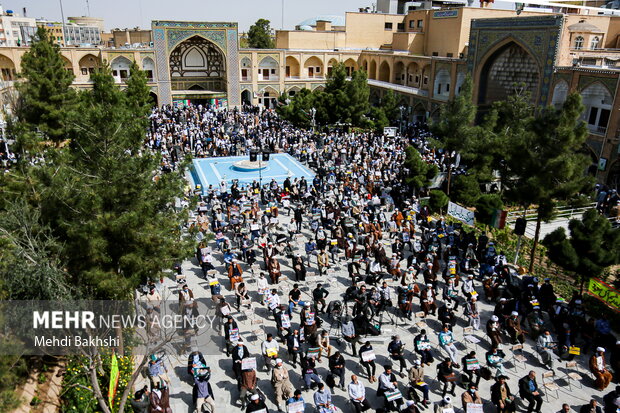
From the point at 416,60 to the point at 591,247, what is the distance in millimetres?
31408

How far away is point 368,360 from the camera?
8.95 metres

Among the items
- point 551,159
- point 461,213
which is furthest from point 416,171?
point 551,159

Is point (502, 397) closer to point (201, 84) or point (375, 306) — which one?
point (375, 306)

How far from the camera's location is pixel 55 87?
1958 centimetres

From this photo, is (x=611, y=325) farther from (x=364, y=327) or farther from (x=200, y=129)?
(x=200, y=129)

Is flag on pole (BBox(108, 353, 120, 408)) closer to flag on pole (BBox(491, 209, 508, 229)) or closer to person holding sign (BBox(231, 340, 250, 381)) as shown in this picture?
person holding sign (BBox(231, 340, 250, 381))

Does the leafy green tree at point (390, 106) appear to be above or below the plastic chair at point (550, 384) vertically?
above

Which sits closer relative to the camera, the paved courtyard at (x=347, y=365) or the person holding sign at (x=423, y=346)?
the paved courtyard at (x=347, y=365)

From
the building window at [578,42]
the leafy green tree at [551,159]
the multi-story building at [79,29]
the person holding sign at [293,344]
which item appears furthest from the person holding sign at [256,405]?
the multi-story building at [79,29]

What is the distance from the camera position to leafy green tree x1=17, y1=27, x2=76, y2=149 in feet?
62.3

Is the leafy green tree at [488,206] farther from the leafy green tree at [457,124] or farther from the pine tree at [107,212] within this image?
the pine tree at [107,212]

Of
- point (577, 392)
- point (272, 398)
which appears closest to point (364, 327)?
point (272, 398)

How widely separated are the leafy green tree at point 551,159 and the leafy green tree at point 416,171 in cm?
533

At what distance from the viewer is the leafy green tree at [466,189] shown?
63.5 feet
